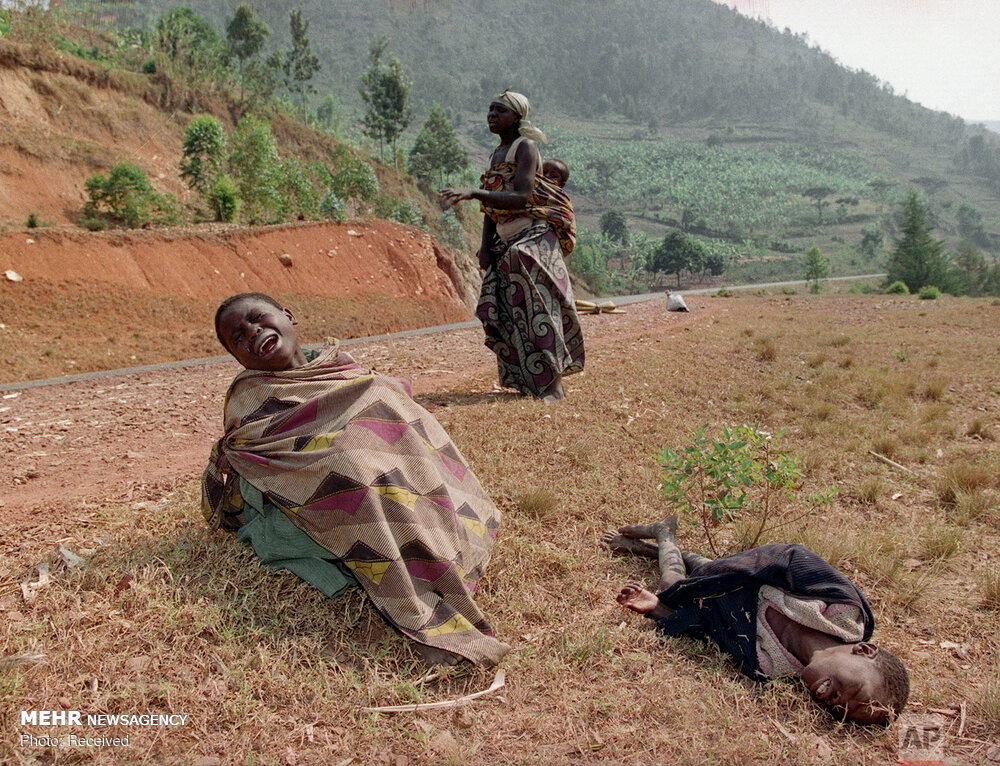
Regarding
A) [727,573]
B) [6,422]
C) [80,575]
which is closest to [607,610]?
[727,573]

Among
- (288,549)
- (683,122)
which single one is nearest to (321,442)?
(288,549)

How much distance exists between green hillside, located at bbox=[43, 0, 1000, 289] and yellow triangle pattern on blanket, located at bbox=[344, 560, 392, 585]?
46.0 m

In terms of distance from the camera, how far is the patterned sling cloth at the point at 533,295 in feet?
18.1

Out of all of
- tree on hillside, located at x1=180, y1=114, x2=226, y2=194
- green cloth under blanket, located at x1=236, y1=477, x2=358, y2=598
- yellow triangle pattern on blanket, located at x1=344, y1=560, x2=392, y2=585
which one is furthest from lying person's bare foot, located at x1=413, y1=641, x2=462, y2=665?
tree on hillside, located at x1=180, y1=114, x2=226, y2=194

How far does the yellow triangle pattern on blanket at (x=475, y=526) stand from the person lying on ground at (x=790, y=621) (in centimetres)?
66

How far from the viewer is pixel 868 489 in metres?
4.35

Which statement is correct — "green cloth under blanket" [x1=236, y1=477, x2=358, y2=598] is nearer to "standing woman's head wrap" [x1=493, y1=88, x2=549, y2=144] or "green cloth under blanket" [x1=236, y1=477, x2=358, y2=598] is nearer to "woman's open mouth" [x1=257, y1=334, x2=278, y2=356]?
"woman's open mouth" [x1=257, y1=334, x2=278, y2=356]

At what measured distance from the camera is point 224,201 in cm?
1652

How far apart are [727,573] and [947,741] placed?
857 millimetres

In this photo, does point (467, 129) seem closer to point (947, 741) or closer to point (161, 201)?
point (161, 201)

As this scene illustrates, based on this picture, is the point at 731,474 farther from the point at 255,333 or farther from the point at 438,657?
the point at 255,333

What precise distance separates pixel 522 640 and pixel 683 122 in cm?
16164

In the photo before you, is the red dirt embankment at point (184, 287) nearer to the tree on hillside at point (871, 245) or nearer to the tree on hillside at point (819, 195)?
the tree on hillside at point (871, 245)

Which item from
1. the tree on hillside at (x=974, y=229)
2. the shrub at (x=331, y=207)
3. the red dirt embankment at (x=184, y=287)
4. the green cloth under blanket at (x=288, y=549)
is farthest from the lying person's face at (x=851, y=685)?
the tree on hillside at (x=974, y=229)
